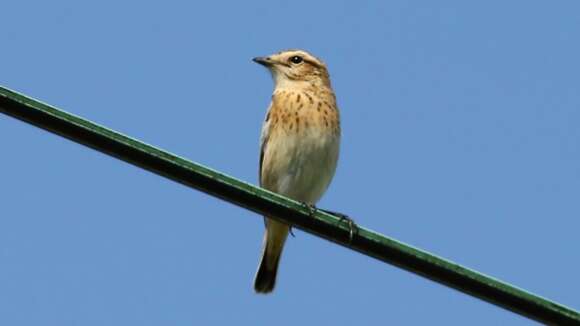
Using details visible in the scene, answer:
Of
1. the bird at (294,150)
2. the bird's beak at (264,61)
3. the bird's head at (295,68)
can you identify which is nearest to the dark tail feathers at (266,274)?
the bird at (294,150)

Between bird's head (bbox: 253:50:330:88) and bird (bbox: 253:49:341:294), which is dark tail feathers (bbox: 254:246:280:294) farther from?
bird's head (bbox: 253:50:330:88)

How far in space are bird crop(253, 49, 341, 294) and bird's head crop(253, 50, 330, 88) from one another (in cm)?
9

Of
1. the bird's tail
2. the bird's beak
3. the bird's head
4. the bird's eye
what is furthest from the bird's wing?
the bird's eye

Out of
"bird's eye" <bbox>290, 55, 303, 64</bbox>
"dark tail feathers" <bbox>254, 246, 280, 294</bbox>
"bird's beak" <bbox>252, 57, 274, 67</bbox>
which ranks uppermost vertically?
"bird's eye" <bbox>290, 55, 303, 64</bbox>

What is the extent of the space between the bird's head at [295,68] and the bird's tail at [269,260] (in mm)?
1590

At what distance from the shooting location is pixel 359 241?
5.54 m

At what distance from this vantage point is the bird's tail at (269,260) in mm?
11781

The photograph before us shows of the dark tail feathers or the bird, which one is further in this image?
the dark tail feathers

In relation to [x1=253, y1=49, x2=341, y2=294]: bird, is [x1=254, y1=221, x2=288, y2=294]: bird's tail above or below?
below

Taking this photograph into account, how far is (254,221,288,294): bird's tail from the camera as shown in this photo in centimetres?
1178

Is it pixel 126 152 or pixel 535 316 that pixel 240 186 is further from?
pixel 535 316

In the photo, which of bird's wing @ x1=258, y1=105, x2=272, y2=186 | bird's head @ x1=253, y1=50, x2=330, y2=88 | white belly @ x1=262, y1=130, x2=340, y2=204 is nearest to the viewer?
white belly @ x1=262, y1=130, x2=340, y2=204

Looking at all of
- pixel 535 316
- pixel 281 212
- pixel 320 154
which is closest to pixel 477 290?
pixel 535 316

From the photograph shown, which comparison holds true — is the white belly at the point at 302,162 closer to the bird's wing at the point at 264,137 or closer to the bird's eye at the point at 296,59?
the bird's wing at the point at 264,137
